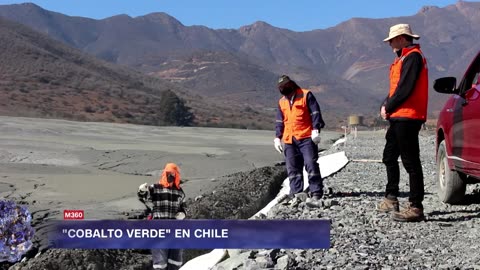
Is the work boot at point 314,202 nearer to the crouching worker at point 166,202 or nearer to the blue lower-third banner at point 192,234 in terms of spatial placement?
the crouching worker at point 166,202

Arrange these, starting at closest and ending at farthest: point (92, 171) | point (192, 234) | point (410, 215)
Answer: point (192, 234)
point (410, 215)
point (92, 171)

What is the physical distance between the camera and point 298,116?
26.0 ft

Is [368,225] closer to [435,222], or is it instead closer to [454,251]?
[435,222]

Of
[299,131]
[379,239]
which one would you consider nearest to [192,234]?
[379,239]

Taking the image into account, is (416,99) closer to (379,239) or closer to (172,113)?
Result: (379,239)

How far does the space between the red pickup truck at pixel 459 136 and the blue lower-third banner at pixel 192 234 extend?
2.79m

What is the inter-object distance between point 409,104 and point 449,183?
1695mm

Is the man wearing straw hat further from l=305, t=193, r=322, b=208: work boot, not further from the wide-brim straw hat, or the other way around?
l=305, t=193, r=322, b=208: work boot

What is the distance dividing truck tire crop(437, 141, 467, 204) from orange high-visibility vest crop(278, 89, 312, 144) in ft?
5.42

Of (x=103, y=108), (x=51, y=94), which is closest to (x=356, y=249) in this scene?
(x=103, y=108)

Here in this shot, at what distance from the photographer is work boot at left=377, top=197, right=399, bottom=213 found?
6449mm

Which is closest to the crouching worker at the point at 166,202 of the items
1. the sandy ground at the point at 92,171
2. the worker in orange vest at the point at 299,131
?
the worker in orange vest at the point at 299,131

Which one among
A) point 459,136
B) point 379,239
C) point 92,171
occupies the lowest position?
point 92,171

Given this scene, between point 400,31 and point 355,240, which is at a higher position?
point 400,31
